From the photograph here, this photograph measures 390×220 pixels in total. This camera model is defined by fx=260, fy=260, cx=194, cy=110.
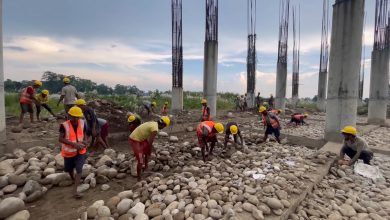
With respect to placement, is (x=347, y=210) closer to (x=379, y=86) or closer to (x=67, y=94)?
(x=67, y=94)

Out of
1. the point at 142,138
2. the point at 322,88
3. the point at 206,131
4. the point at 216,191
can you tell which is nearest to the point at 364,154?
the point at 206,131

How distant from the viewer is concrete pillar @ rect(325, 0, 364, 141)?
742 centimetres

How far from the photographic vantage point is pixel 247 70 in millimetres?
18781

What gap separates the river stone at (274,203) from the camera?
3610 mm

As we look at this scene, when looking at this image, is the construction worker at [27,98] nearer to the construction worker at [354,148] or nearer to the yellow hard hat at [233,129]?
the yellow hard hat at [233,129]

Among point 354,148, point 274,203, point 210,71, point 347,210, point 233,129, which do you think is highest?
point 210,71

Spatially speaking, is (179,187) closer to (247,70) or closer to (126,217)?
(126,217)

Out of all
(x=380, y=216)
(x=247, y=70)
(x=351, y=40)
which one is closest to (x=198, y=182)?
(x=380, y=216)

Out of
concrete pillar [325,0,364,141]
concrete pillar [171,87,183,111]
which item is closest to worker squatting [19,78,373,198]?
concrete pillar [325,0,364,141]

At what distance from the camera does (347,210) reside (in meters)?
4.04

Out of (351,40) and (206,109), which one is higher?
(351,40)

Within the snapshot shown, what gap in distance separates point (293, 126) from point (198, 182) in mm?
8819

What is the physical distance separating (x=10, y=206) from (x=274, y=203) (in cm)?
360

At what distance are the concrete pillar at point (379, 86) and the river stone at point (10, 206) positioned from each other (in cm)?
1524
